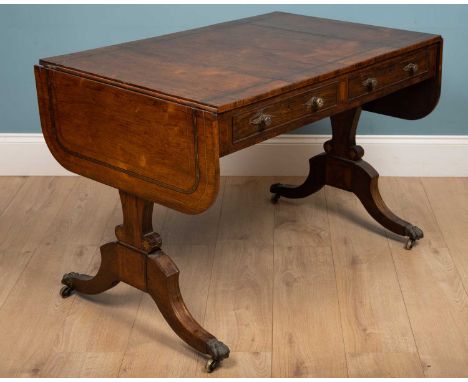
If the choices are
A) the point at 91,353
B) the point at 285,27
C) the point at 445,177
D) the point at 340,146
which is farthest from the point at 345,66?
the point at 445,177

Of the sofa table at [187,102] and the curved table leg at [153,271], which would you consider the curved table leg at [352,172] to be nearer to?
the sofa table at [187,102]

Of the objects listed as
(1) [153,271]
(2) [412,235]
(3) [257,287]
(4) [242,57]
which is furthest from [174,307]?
(2) [412,235]

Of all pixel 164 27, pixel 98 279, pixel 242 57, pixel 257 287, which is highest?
pixel 242 57

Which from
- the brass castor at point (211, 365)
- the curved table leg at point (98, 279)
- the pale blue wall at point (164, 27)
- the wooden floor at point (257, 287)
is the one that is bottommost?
the wooden floor at point (257, 287)

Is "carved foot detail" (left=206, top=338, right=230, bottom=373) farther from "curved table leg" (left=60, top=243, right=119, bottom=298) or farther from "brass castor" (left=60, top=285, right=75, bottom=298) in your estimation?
"brass castor" (left=60, top=285, right=75, bottom=298)

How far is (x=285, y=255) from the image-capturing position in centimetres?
328

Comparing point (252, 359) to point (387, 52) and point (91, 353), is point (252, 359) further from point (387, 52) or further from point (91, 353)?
point (387, 52)

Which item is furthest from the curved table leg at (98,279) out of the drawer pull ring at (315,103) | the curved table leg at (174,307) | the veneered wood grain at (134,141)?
the drawer pull ring at (315,103)

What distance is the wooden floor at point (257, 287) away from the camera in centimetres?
266

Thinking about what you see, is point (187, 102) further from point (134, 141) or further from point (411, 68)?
point (411, 68)

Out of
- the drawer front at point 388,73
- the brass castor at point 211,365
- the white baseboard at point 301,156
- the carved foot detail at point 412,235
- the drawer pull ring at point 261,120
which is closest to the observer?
the drawer pull ring at point 261,120

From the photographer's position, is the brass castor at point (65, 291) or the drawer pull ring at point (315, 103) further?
the brass castor at point (65, 291)

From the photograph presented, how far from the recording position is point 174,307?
8.84ft

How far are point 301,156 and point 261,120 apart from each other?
1.48 metres
